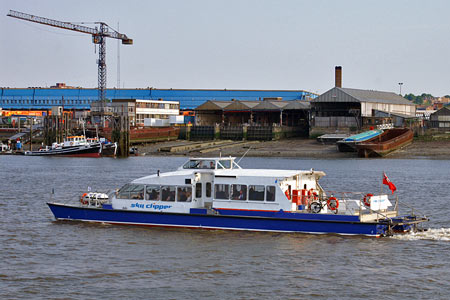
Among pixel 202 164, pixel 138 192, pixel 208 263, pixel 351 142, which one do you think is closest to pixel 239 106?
pixel 351 142

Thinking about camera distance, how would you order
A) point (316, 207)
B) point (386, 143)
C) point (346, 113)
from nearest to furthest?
point (316, 207), point (386, 143), point (346, 113)

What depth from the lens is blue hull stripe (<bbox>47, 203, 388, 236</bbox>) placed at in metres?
24.9

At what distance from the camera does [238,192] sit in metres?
26.0

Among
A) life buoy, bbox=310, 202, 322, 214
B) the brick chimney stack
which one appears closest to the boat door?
life buoy, bbox=310, 202, 322, 214

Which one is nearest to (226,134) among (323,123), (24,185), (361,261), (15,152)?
(323,123)

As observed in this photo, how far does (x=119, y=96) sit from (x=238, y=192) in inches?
4025

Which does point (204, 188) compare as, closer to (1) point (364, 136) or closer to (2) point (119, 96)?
(1) point (364, 136)

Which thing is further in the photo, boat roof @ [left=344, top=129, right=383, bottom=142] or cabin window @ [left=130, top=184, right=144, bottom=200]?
boat roof @ [left=344, top=129, right=383, bottom=142]

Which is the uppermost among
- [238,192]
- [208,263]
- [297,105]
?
[297,105]

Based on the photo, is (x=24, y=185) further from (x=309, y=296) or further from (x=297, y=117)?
(x=297, y=117)

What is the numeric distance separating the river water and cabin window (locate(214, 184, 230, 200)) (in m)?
1.42

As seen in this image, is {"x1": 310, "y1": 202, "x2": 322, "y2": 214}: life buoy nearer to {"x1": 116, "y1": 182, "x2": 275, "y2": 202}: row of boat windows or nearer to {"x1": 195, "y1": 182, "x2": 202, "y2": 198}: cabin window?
{"x1": 116, "y1": 182, "x2": 275, "y2": 202}: row of boat windows

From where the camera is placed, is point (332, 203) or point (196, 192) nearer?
point (332, 203)

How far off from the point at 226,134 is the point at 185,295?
79.2 metres
